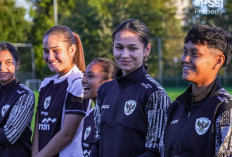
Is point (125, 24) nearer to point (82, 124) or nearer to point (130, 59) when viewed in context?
point (130, 59)

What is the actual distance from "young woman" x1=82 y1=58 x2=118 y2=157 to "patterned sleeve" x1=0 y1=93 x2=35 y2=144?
68cm

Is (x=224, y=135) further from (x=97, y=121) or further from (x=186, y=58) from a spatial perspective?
(x=97, y=121)

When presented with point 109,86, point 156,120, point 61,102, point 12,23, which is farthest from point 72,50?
point 12,23

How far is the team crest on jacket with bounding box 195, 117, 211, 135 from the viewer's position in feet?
8.18

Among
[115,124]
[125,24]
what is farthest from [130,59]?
[115,124]

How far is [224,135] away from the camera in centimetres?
240

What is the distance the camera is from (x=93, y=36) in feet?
95.9

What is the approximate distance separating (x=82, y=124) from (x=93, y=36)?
25.7 metres

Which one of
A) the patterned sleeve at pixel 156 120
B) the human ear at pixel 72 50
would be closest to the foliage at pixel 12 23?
the human ear at pixel 72 50

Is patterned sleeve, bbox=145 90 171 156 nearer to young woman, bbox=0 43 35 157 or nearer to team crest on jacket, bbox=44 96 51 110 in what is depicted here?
team crest on jacket, bbox=44 96 51 110

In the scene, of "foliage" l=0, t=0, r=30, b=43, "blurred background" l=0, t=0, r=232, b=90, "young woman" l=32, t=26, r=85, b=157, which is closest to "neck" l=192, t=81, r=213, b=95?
"young woman" l=32, t=26, r=85, b=157

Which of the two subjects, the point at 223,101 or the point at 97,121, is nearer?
the point at 223,101

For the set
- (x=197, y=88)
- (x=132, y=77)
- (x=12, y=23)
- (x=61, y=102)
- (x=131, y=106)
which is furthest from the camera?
(x=12, y=23)

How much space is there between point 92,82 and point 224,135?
165 centimetres
